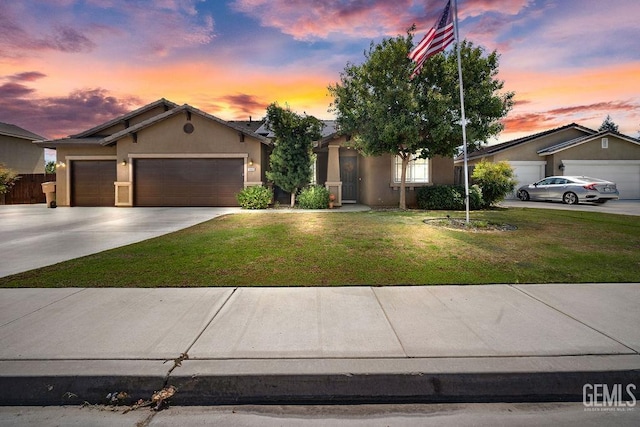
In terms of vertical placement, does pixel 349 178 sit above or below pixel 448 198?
above

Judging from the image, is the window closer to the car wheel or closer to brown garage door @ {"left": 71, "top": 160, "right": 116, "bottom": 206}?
the car wheel

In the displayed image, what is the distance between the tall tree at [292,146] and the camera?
1562cm

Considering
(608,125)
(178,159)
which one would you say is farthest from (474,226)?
(608,125)

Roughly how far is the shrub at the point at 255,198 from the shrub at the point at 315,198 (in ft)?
5.73

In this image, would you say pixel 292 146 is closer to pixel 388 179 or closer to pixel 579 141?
pixel 388 179

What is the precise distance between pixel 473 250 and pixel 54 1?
1632 cm

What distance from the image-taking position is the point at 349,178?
1912 cm

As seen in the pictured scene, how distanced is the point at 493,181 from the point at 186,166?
15669 mm

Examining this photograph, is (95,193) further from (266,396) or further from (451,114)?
(266,396)

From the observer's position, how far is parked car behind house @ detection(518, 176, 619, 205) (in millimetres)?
17672

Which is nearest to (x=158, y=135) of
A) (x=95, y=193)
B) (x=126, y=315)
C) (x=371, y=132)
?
(x=95, y=193)

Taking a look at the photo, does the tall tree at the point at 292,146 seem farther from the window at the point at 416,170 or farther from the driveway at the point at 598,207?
the driveway at the point at 598,207

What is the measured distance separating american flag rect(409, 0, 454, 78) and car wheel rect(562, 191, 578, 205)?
1412cm

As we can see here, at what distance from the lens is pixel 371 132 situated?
1363 centimetres
